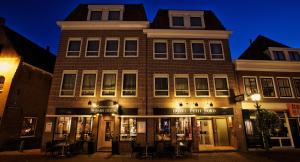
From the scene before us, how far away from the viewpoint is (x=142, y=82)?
14.7 metres

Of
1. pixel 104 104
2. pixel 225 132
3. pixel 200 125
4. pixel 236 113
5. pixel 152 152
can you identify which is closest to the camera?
pixel 152 152

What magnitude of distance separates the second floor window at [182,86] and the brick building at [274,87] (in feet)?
16.1

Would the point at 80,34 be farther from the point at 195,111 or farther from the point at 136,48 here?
the point at 195,111

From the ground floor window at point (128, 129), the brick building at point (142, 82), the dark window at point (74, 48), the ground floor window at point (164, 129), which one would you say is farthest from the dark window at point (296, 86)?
the dark window at point (74, 48)

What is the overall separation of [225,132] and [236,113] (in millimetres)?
2290

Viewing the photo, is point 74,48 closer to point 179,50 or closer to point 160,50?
point 160,50

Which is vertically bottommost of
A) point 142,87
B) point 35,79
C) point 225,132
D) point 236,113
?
point 225,132

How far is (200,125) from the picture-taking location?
1655 centimetres

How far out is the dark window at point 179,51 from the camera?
1575cm

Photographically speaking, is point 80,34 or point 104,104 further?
point 80,34

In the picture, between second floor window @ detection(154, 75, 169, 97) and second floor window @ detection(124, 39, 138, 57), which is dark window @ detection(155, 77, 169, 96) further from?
second floor window @ detection(124, 39, 138, 57)

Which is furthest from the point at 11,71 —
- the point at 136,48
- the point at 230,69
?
the point at 230,69

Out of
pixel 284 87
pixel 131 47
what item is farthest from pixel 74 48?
pixel 284 87

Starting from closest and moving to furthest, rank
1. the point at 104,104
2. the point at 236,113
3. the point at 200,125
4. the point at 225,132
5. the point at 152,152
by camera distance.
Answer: the point at 152,152, the point at 104,104, the point at 236,113, the point at 225,132, the point at 200,125
